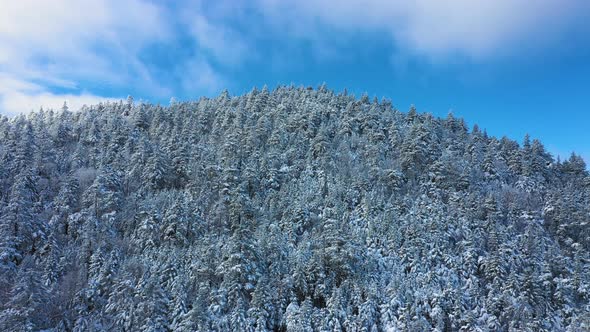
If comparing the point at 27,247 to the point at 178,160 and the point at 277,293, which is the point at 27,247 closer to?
the point at 178,160

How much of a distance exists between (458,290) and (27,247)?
4940 centimetres

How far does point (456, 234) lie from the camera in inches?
1766

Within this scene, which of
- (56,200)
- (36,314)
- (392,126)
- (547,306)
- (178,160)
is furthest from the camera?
(392,126)

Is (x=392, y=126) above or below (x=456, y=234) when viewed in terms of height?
above

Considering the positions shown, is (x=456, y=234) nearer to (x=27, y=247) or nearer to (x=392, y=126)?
(x=392, y=126)

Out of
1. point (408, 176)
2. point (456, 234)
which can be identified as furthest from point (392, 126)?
point (456, 234)

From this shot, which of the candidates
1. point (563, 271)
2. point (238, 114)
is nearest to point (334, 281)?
point (563, 271)

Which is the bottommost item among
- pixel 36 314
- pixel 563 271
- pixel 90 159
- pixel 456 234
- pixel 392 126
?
pixel 36 314

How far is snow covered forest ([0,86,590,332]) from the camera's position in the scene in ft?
113

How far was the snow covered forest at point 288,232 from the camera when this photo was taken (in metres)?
34.6

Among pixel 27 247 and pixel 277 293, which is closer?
pixel 277 293

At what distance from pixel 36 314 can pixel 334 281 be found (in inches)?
1137

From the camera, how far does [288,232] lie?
150ft

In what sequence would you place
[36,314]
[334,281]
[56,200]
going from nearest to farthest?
[36,314] → [334,281] → [56,200]
